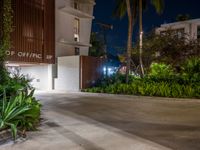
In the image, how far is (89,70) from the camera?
26.7 metres

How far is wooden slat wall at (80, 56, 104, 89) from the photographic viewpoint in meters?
25.9

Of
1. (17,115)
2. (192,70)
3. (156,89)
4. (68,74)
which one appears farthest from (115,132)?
(68,74)

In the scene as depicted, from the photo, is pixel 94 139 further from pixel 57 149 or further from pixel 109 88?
pixel 109 88

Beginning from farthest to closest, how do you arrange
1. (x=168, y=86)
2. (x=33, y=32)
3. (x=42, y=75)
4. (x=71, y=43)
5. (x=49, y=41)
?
(x=71, y=43)
(x=42, y=75)
(x=49, y=41)
(x=33, y=32)
(x=168, y=86)

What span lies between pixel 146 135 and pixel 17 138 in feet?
12.1

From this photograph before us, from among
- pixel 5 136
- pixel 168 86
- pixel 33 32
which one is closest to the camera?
pixel 5 136

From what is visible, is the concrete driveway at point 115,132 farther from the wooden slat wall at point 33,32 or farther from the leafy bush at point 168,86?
the wooden slat wall at point 33,32

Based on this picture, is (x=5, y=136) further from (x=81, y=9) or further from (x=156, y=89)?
(x=81, y=9)

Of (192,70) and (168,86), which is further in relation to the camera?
(192,70)

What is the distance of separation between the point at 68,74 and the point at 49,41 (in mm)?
3768

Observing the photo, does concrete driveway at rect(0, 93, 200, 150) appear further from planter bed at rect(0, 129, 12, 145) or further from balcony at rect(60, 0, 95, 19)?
balcony at rect(60, 0, 95, 19)

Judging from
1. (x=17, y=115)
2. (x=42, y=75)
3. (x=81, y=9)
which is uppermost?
(x=81, y=9)

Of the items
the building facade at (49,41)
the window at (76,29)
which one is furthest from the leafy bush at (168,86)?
the window at (76,29)

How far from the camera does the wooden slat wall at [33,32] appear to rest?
2461 centimetres
